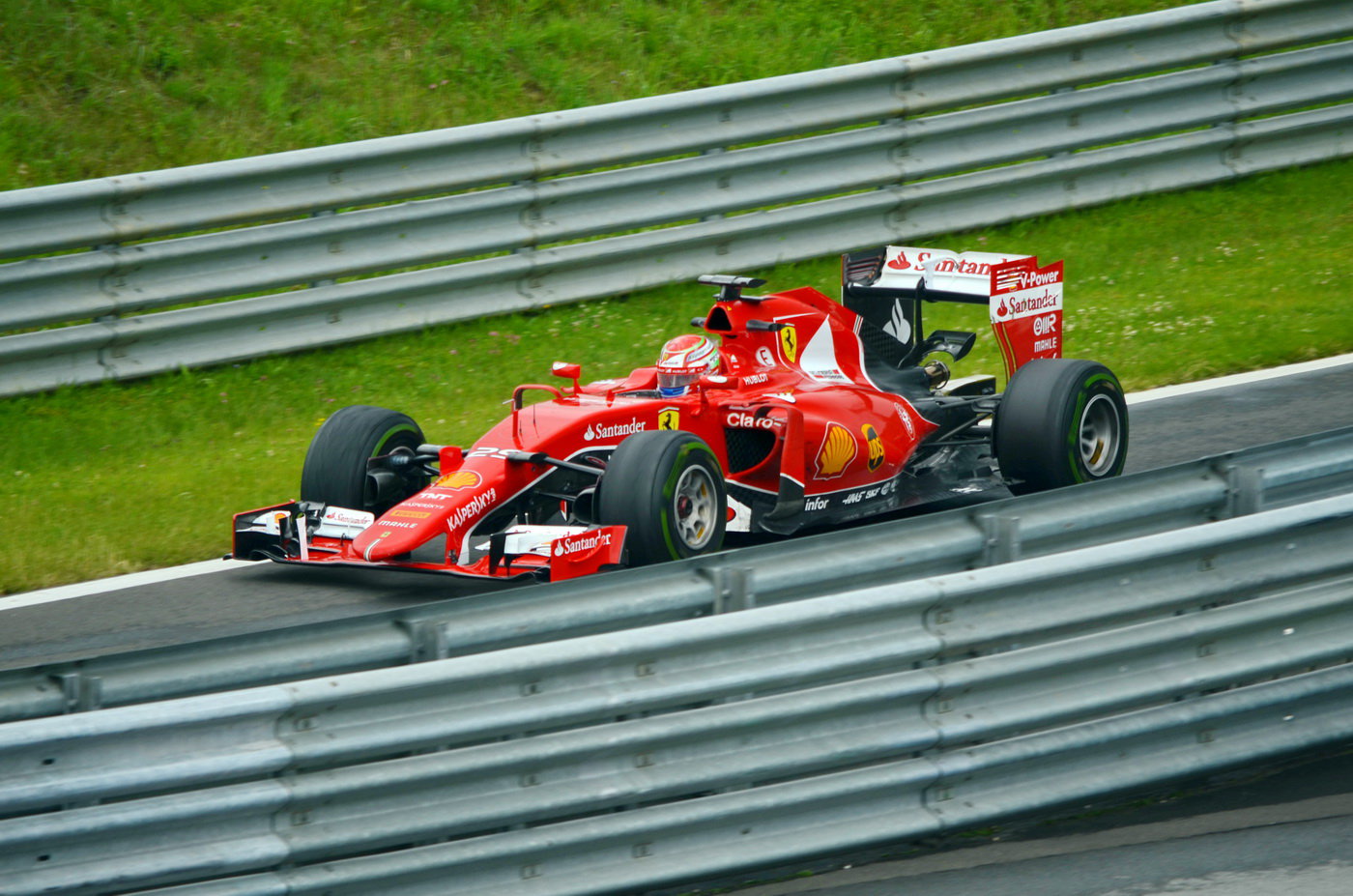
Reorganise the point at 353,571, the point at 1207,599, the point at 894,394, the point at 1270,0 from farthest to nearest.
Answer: the point at 1270,0 < the point at 894,394 < the point at 353,571 < the point at 1207,599

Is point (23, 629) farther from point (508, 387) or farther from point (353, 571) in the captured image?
point (508, 387)

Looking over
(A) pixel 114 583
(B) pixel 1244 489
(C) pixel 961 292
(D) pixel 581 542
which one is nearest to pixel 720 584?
(B) pixel 1244 489

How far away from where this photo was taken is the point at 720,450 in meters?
7.94

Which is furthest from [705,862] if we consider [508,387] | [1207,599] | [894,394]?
[508,387]

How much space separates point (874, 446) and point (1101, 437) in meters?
1.21

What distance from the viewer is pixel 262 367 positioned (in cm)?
1041

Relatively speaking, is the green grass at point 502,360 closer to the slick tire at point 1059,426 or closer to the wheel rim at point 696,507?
the slick tire at point 1059,426

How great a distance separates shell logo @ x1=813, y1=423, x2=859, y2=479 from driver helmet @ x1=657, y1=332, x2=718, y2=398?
703 mm

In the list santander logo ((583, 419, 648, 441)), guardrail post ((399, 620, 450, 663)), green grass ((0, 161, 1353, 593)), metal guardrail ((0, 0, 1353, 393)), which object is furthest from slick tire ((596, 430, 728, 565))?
metal guardrail ((0, 0, 1353, 393))

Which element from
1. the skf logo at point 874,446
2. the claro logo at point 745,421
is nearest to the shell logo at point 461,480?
the claro logo at point 745,421

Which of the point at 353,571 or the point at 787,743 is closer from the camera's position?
the point at 787,743

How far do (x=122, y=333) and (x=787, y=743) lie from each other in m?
6.72

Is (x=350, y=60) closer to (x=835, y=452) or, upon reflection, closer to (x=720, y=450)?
(x=720, y=450)

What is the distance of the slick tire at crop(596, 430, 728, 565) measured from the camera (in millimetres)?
6930
